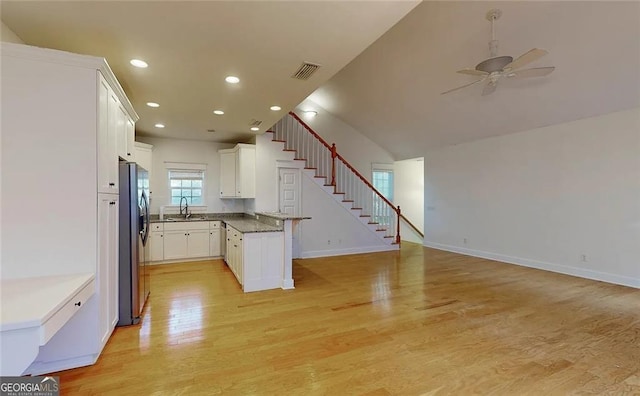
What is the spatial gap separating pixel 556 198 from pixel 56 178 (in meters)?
7.05

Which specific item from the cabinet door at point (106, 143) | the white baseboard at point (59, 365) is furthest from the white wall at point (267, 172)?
the white baseboard at point (59, 365)

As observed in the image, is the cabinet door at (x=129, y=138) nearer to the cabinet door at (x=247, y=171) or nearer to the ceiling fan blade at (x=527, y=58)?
the cabinet door at (x=247, y=171)

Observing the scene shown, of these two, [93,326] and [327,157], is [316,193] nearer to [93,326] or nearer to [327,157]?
[327,157]

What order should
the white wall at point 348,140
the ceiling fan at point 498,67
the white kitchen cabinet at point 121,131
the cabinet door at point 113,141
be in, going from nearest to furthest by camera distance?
the cabinet door at point 113,141 → the white kitchen cabinet at point 121,131 → the ceiling fan at point 498,67 → the white wall at point 348,140

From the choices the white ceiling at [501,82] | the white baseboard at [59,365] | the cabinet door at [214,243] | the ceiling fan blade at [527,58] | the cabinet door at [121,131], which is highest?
the white ceiling at [501,82]

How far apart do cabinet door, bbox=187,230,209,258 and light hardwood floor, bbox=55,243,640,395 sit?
4.46 feet

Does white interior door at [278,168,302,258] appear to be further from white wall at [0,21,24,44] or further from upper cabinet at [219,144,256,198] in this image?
white wall at [0,21,24,44]

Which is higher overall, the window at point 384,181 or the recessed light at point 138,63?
the recessed light at point 138,63

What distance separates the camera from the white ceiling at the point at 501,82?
3.35 m

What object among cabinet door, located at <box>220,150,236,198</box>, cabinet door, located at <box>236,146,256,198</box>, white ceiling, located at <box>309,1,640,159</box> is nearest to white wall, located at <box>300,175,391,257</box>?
cabinet door, located at <box>236,146,256,198</box>

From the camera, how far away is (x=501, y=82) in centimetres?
453

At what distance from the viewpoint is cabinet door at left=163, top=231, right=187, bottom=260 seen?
5.70m

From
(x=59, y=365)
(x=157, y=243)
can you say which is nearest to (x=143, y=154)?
(x=157, y=243)

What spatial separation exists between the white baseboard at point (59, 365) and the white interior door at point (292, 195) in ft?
13.8
